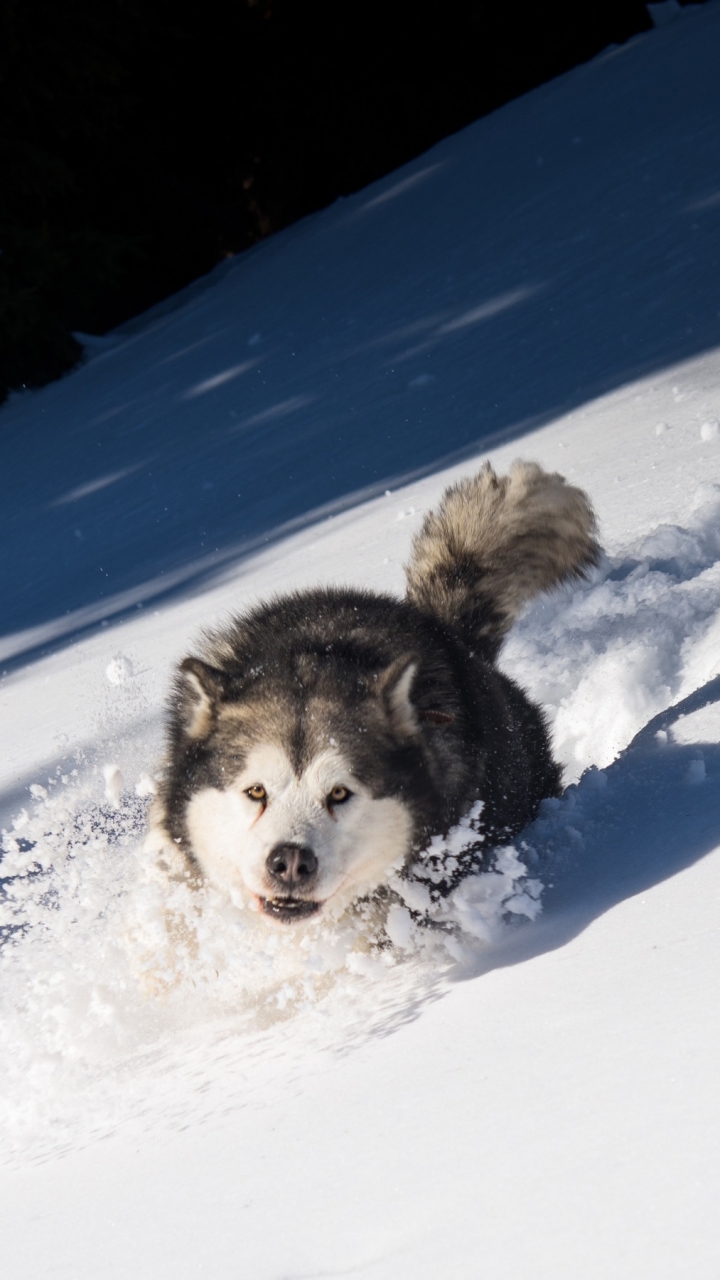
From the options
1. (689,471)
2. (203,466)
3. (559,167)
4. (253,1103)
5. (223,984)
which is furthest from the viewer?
(559,167)

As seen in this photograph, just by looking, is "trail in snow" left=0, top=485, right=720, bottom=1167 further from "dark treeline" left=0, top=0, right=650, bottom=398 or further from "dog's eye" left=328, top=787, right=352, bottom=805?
"dark treeline" left=0, top=0, right=650, bottom=398

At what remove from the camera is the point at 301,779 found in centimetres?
272

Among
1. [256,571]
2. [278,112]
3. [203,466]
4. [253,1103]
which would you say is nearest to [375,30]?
[278,112]

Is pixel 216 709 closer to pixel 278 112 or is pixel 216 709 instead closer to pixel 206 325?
pixel 206 325

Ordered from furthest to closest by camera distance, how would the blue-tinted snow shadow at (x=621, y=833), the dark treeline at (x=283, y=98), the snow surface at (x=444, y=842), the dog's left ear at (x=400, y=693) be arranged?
the dark treeline at (x=283, y=98) → the dog's left ear at (x=400, y=693) → the blue-tinted snow shadow at (x=621, y=833) → the snow surface at (x=444, y=842)

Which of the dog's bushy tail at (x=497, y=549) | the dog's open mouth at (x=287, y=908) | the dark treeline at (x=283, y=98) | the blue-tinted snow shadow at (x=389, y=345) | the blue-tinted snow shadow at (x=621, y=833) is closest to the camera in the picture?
the blue-tinted snow shadow at (x=621, y=833)

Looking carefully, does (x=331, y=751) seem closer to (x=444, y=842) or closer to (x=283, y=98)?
(x=444, y=842)

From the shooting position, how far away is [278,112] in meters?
15.6

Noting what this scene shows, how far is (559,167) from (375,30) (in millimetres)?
5900

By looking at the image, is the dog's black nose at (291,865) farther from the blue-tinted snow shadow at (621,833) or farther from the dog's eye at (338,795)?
the blue-tinted snow shadow at (621,833)

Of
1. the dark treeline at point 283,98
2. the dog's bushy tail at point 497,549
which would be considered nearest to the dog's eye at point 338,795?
the dog's bushy tail at point 497,549

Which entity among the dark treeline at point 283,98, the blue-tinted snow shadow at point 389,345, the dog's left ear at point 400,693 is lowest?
the dog's left ear at point 400,693

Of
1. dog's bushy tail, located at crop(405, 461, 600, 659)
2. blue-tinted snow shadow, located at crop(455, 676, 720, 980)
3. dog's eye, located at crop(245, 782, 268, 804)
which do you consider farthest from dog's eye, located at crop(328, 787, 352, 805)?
dog's bushy tail, located at crop(405, 461, 600, 659)

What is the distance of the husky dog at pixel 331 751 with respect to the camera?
8.87 feet
